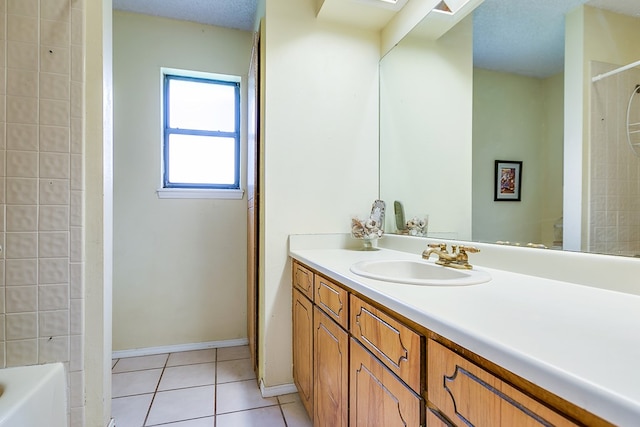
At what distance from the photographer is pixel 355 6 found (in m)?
1.79

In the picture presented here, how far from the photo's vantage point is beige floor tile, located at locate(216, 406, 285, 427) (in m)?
1.54

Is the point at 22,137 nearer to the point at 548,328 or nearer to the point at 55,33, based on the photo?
the point at 55,33

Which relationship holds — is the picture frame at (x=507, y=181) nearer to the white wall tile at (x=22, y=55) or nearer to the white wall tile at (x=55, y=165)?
the white wall tile at (x=55, y=165)

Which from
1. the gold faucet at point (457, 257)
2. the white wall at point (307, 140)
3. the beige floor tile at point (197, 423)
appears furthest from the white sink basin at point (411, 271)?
the beige floor tile at point (197, 423)

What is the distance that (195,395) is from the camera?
1798 millimetres

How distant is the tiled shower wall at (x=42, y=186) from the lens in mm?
1254

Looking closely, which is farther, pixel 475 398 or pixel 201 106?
pixel 201 106

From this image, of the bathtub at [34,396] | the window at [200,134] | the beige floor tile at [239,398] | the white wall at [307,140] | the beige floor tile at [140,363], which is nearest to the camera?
the bathtub at [34,396]

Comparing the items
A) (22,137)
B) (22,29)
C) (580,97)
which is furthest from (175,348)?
(580,97)

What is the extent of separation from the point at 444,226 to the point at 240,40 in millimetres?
2193

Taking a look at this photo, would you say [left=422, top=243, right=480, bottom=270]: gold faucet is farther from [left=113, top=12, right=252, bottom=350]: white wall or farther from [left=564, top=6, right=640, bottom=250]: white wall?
[left=113, top=12, right=252, bottom=350]: white wall

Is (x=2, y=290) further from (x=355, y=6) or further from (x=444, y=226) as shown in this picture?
(x=355, y=6)

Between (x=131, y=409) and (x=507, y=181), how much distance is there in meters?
2.22

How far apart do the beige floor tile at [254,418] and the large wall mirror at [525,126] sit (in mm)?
1299
